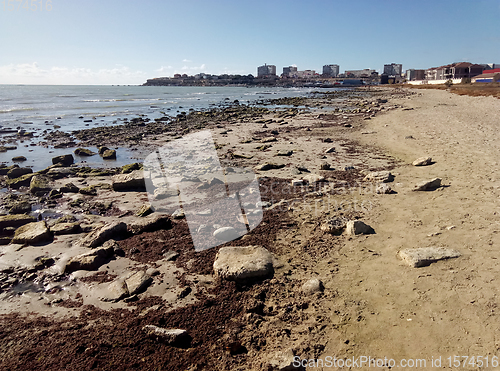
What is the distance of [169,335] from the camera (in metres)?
3.18

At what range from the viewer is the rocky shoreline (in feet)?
10.2

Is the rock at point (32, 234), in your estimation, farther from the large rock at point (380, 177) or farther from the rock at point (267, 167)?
the large rock at point (380, 177)

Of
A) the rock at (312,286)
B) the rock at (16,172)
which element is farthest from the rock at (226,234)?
the rock at (16,172)

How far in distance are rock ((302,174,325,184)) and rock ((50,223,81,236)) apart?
220 inches

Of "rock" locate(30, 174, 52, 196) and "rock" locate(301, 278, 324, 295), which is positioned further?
"rock" locate(30, 174, 52, 196)

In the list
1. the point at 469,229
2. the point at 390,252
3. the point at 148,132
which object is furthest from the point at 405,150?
the point at 148,132

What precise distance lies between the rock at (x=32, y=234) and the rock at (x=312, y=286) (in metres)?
4.86

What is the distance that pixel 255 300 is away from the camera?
3738mm

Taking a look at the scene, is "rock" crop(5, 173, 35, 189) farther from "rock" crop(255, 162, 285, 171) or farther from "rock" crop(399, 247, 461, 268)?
"rock" crop(399, 247, 461, 268)

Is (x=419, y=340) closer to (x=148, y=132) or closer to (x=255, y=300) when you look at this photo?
(x=255, y=300)

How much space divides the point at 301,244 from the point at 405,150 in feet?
24.9

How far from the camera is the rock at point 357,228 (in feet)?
16.6

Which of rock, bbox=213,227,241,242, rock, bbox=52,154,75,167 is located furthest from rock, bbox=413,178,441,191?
rock, bbox=52,154,75,167

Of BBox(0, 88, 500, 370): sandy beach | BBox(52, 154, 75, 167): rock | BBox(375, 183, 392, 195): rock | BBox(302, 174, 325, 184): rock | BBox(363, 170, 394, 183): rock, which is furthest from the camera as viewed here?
BBox(52, 154, 75, 167): rock
